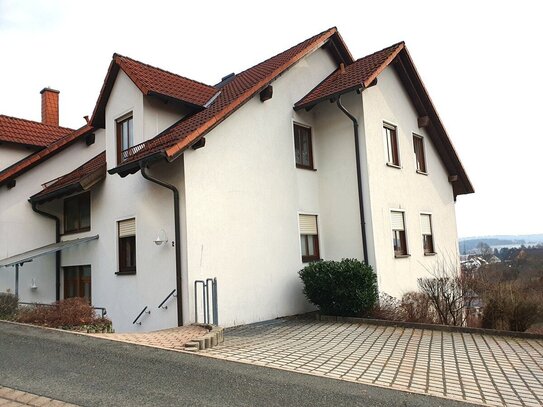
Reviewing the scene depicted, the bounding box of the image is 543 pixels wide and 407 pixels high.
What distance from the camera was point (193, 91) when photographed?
14.0 m

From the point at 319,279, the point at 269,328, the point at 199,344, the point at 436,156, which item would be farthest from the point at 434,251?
the point at 199,344

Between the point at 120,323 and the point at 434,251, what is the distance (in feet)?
38.0

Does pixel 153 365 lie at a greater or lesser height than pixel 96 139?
lesser

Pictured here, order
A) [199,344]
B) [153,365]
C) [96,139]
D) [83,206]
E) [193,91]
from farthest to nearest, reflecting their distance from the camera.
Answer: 1. [96,139]
2. [83,206]
3. [193,91]
4. [199,344]
5. [153,365]

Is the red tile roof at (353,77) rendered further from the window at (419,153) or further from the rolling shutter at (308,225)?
the window at (419,153)

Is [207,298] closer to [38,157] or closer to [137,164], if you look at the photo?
[137,164]

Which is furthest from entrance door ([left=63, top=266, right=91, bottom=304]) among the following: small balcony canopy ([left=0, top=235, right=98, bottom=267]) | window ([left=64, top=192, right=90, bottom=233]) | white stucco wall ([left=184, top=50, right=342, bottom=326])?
white stucco wall ([left=184, top=50, right=342, bottom=326])

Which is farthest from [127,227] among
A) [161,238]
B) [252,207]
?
[252,207]

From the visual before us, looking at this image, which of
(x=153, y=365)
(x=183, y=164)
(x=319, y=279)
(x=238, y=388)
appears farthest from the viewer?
(x=319, y=279)

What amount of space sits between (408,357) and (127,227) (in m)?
8.40

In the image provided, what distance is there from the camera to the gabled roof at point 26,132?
1761 cm

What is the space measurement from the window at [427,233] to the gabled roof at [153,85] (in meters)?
9.11

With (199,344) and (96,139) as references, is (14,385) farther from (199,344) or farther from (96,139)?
(96,139)

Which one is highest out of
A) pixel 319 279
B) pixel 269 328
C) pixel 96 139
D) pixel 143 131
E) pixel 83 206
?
pixel 96 139
